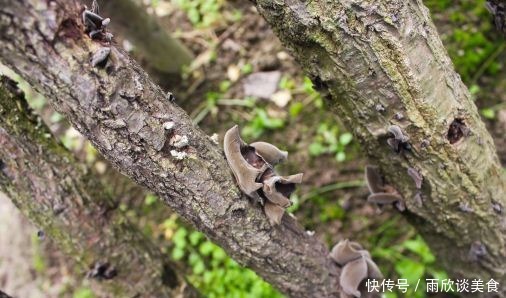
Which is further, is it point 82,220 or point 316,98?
point 316,98

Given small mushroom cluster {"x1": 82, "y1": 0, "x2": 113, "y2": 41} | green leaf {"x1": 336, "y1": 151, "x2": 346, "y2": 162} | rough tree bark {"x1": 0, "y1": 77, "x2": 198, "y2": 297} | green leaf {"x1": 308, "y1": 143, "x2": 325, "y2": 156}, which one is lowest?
rough tree bark {"x1": 0, "y1": 77, "x2": 198, "y2": 297}

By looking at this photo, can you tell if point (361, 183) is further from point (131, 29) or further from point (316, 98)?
point (131, 29)

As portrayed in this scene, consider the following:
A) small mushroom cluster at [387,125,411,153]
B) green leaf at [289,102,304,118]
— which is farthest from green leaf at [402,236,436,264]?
small mushroom cluster at [387,125,411,153]

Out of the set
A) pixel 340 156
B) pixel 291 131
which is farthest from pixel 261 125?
pixel 340 156

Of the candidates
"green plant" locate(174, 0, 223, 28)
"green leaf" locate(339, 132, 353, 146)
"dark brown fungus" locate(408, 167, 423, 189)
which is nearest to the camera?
"dark brown fungus" locate(408, 167, 423, 189)

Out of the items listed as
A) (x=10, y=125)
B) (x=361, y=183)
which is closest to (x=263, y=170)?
(x=10, y=125)

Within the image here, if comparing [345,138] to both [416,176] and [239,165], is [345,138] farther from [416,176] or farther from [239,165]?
[239,165]

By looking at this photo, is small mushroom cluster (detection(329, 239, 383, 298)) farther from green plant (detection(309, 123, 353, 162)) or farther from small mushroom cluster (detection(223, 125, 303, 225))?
green plant (detection(309, 123, 353, 162))
